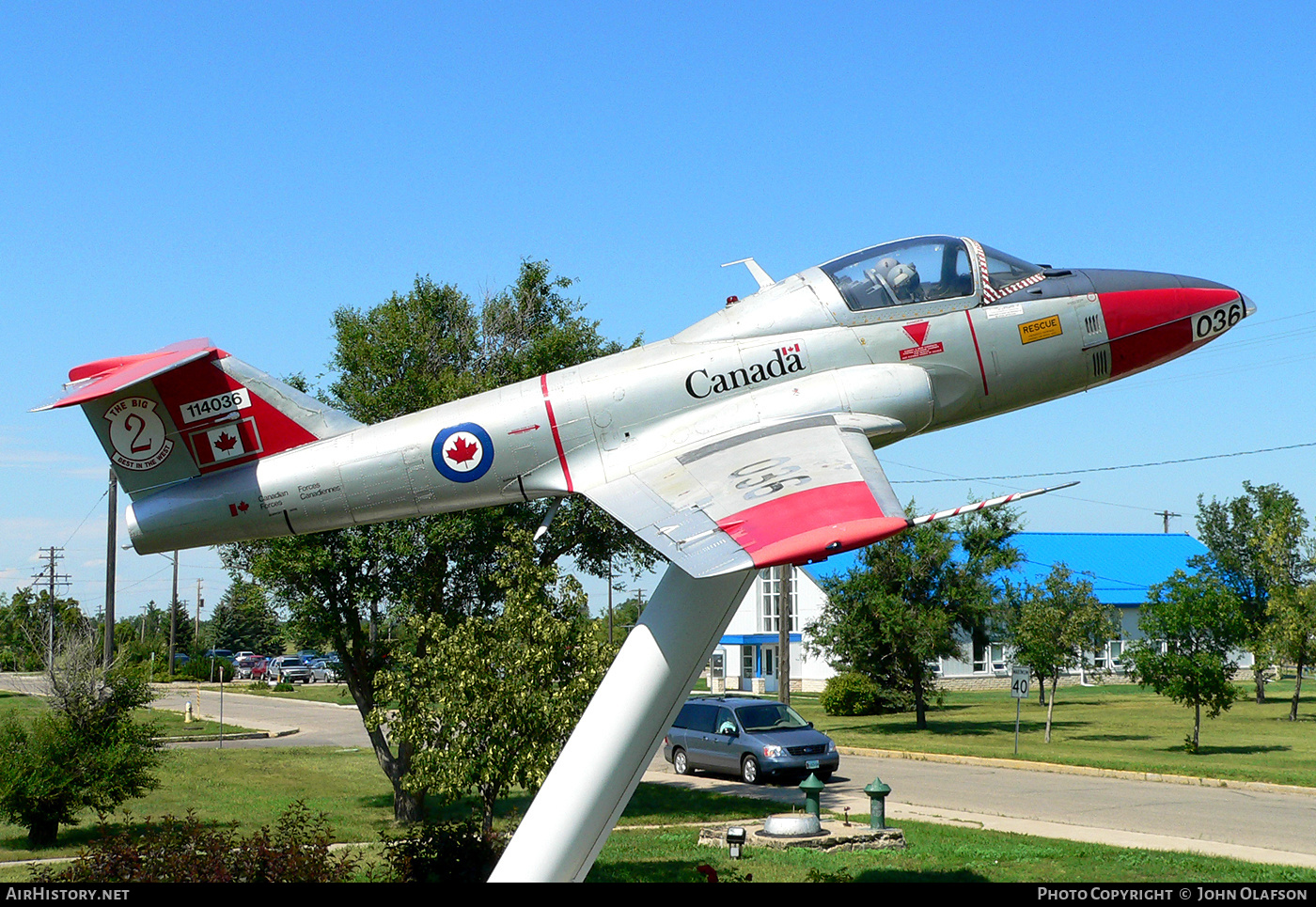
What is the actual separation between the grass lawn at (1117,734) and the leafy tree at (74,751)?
64.1 feet

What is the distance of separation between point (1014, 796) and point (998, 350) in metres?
14.2

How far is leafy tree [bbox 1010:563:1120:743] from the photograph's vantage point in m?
Result: 32.3

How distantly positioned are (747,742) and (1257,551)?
28434 mm

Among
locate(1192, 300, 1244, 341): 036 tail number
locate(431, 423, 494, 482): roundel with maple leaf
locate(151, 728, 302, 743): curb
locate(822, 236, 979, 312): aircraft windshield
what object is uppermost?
locate(822, 236, 979, 312): aircraft windshield

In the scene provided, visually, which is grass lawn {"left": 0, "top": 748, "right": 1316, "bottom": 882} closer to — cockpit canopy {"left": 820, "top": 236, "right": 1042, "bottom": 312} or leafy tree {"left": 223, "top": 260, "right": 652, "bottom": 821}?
leafy tree {"left": 223, "top": 260, "right": 652, "bottom": 821}

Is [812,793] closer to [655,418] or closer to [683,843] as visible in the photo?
[683,843]

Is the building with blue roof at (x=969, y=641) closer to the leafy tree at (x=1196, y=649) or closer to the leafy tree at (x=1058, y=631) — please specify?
the leafy tree at (x=1058, y=631)

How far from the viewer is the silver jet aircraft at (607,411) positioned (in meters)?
8.98

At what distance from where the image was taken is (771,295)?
955 centimetres

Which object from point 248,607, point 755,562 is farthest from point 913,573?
point 755,562

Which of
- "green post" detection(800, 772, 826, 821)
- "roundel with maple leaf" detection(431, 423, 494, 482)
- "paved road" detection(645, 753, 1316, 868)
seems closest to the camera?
"roundel with maple leaf" detection(431, 423, 494, 482)

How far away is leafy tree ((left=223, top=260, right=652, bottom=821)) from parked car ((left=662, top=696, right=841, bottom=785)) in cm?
623

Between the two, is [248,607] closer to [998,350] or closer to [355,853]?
[355,853]

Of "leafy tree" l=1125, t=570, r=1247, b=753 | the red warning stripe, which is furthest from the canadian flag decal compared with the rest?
"leafy tree" l=1125, t=570, r=1247, b=753
